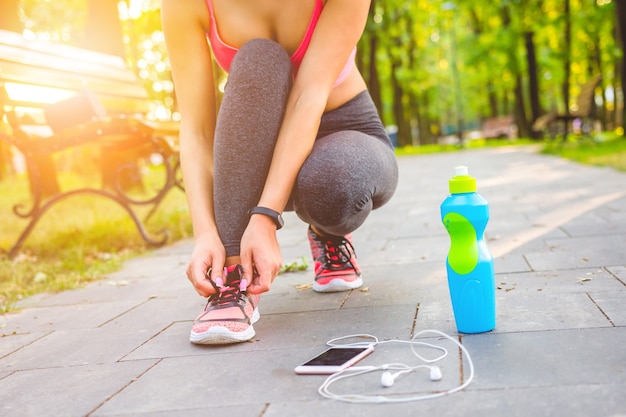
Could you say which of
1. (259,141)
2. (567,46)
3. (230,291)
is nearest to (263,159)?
(259,141)

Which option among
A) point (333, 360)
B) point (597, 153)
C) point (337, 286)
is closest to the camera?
point (333, 360)

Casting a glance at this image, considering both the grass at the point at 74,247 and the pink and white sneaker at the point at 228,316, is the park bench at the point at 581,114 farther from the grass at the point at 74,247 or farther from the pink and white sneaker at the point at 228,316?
the pink and white sneaker at the point at 228,316

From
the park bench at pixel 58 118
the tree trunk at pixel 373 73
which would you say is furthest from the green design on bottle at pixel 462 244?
the tree trunk at pixel 373 73

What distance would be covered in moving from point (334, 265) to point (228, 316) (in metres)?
0.78

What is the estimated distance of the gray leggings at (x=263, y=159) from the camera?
7.37 feet

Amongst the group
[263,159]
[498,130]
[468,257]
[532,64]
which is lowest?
[498,130]

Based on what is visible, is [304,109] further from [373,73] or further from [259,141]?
[373,73]

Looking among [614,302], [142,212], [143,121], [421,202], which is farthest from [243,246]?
[142,212]

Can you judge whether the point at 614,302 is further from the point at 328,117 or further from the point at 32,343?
the point at 32,343

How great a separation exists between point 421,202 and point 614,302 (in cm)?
398

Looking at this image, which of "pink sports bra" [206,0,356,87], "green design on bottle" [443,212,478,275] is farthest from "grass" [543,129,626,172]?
"green design on bottle" [443,212,478,275]

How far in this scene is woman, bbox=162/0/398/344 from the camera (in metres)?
2.18

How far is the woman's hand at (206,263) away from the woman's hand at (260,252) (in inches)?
3.5

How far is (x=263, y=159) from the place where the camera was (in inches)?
90.0
